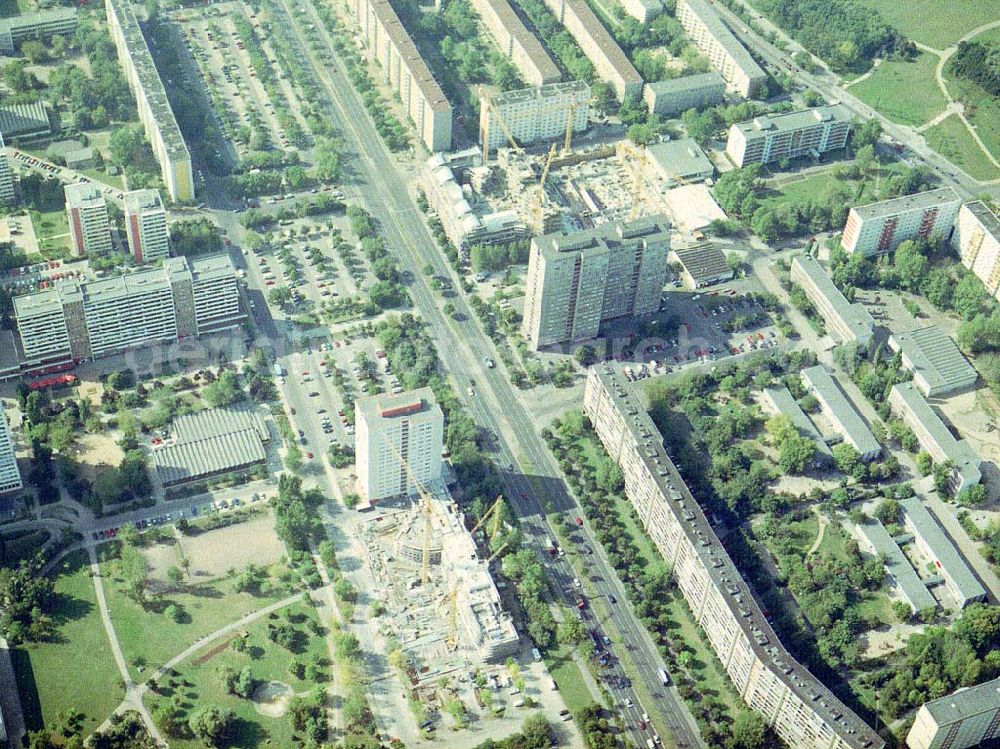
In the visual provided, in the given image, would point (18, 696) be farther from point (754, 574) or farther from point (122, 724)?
point (754, 574)

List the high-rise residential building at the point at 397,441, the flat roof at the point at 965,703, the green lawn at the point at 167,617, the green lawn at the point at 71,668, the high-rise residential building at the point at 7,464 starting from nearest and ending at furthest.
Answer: the flat roof at the point at 965,703, the green lawn at the point at 71,668, the green lawn at the point at 167,617, the high-rise residential building at the point at 397,441, the high-rise residential building at the point at 7,464

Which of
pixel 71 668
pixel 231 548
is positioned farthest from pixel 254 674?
pixel 71 668

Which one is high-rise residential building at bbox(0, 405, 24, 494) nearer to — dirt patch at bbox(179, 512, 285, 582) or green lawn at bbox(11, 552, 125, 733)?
green lawn at bbox(11, 552, 125, 733)

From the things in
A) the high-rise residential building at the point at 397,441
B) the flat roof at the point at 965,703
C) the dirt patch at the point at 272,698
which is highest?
the high-rise residential building at the point at 397,441

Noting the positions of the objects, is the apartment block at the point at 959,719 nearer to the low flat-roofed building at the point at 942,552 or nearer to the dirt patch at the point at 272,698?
the low flat-roofed building at the point at 942,552

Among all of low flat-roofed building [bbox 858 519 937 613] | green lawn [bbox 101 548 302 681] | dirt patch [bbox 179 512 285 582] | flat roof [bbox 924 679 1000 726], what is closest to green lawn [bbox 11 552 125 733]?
green lawn [bbox 101 548 302 681]

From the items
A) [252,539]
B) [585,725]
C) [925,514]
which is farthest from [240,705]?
[925,514]

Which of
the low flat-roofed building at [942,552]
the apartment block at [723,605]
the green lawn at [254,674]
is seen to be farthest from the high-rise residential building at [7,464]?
the low flat-roofed building at [942,552]
